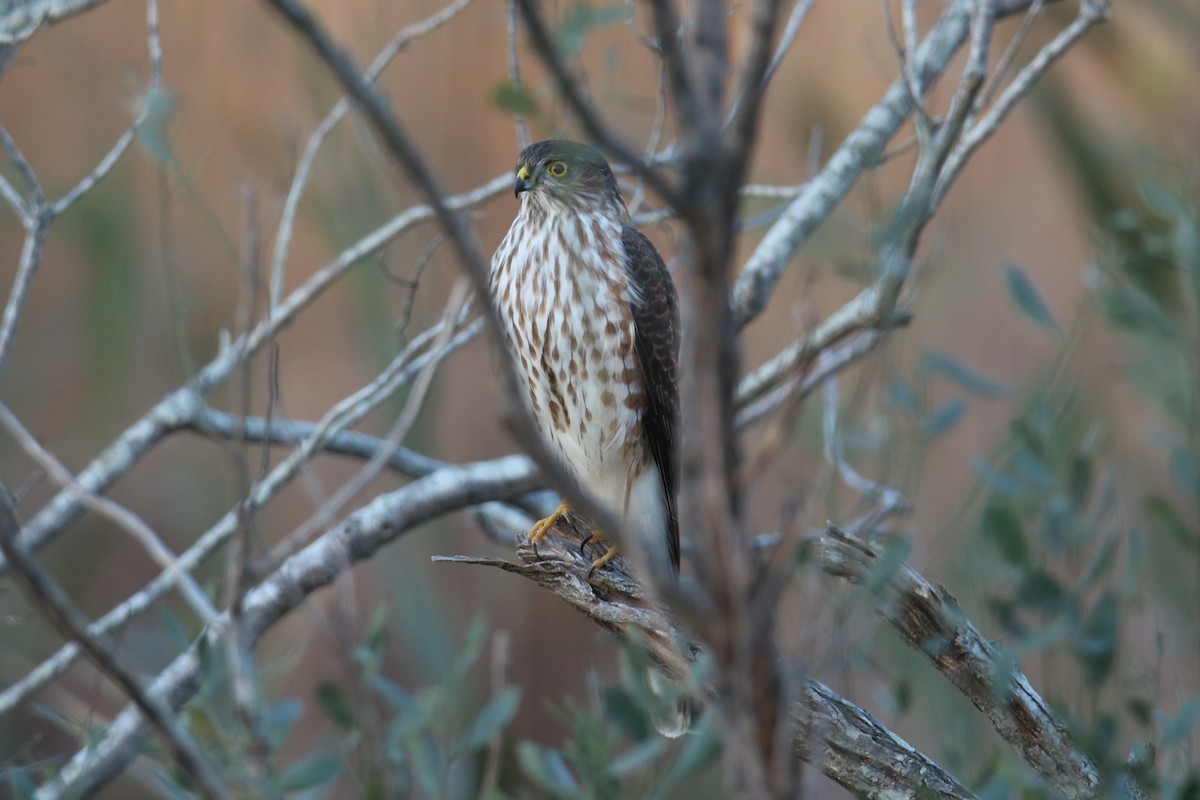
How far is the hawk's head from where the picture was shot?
3443 mm

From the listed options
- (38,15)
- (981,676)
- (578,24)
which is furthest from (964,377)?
(38,15)

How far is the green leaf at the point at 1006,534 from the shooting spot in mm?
1845

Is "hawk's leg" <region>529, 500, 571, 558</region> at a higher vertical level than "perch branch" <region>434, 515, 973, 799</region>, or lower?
higher

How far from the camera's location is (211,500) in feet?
18.7

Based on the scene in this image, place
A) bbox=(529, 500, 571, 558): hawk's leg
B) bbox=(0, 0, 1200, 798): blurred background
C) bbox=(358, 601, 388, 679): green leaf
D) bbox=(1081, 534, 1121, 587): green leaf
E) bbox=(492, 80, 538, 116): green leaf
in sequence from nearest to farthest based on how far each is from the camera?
bbox=(358, 601, 388, 679): green leaf < bbox=(1081, 534, 1121, 587): green leaf < bbox=(492, 80, 538, 116): green leaf < bbox=(529, 500, 571, 558): hawk's leg < bbox=(0, 0, 1200, 798): blurred background

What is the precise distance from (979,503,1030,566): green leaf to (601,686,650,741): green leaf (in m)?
0.65

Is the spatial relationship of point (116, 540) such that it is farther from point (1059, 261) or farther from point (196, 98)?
point (1059, 261)

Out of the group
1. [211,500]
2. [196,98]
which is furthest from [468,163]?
[211,500]

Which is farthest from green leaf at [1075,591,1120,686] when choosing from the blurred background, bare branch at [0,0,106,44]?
bare branch at [0,0,106,44]

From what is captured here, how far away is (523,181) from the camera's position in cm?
346

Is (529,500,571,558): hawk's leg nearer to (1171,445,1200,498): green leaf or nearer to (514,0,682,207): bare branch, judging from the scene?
(1171,445,1200,498): green leaf

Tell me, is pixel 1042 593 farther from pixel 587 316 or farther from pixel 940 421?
pixel 587 316

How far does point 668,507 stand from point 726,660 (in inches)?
109

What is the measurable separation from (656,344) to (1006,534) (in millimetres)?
1670
